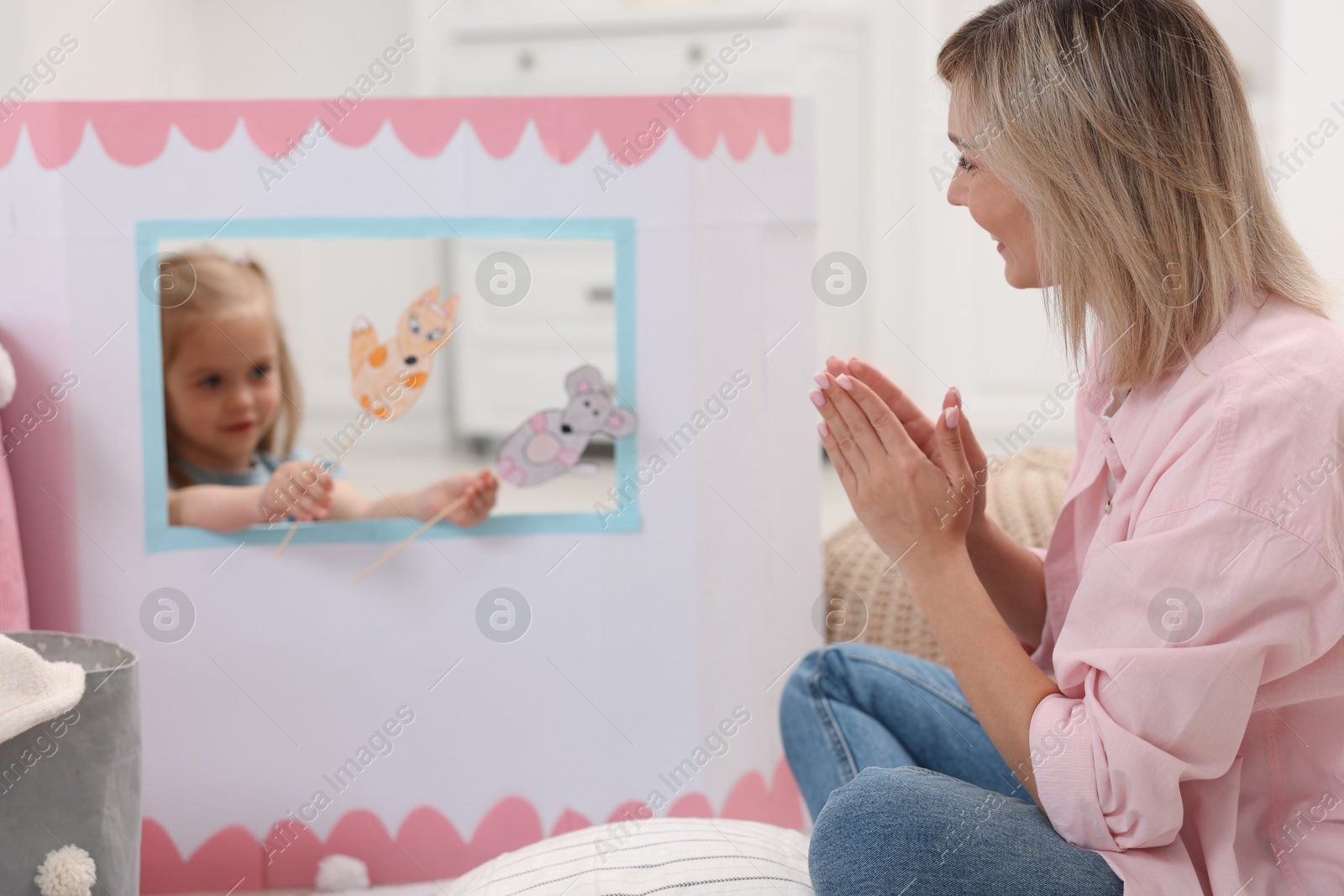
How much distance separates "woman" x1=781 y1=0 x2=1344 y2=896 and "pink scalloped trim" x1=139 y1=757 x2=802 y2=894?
50cm

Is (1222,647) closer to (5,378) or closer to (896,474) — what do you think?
(896,474)

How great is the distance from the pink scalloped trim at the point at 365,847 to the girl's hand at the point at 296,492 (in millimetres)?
312

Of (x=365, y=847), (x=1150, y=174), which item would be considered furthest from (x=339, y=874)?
(x=1150, y=174)

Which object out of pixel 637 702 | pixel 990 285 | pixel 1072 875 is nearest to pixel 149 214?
pixel 637 702

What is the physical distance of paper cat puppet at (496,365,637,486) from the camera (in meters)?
1.11

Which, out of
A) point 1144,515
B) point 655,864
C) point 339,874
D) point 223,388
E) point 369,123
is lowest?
point 339,874

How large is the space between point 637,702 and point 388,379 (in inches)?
16.2

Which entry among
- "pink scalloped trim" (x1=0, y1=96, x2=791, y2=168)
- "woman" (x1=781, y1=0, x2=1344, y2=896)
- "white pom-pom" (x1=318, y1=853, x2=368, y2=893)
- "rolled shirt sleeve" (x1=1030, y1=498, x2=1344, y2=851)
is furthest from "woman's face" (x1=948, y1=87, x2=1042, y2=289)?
"white pom-pom" (x1=318, y1=853, x2=368, y2=893)

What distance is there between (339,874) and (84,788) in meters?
0.39

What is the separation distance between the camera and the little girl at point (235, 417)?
1.09 m

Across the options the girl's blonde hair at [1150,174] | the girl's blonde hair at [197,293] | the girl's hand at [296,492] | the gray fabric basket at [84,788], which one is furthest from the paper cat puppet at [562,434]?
the girl's blonde hair at [1150,174]

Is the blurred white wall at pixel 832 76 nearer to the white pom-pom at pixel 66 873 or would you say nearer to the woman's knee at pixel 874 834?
the woman's knee at pixel 874 834

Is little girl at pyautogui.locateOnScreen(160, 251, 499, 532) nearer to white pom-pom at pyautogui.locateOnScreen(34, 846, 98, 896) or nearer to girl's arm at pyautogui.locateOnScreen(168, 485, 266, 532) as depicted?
girl's arm at pyautogui.locateOnScreen(168, 485, 266, 532)

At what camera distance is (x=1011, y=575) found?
0.94 metres
